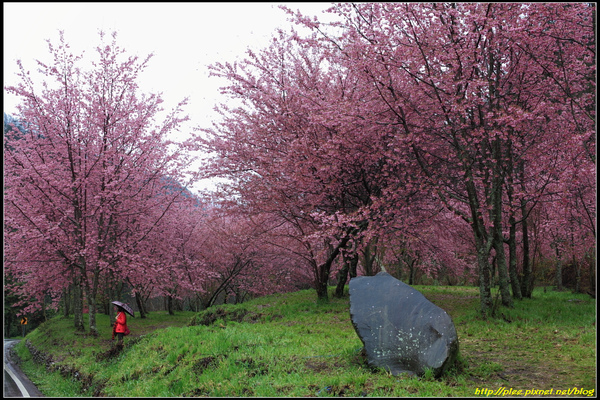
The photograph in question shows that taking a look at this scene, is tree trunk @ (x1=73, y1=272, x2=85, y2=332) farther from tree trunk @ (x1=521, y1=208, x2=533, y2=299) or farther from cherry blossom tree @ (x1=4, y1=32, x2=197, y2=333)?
tree trunk @ (x1=521, y1=208, x2=533, y2=299)

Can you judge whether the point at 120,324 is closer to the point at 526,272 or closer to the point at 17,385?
the point at 17,385

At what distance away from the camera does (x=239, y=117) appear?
15461 mm

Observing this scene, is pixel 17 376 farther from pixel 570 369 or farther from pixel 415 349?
pixel 570 369

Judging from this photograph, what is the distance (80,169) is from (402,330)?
505 inches

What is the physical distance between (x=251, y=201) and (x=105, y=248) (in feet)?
19.1

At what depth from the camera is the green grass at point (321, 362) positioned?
5336 mm

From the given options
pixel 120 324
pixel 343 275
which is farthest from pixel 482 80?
pixel 120 324

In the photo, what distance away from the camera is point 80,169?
556 inches

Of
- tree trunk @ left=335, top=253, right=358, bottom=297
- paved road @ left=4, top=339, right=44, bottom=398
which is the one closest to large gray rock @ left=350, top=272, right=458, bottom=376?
tree trunk @ left=335, top=253, right=358, bottom=297

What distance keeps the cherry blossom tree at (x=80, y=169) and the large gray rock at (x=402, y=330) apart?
34.1 feet

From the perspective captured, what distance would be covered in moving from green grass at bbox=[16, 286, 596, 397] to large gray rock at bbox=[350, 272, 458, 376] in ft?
0.71

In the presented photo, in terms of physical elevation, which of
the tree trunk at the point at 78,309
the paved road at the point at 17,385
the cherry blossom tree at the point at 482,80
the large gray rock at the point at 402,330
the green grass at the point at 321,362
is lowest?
the paved road at the point at 17,385

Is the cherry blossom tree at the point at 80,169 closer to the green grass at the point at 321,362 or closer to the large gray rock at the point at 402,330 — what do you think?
the green grass at the point at 321,362

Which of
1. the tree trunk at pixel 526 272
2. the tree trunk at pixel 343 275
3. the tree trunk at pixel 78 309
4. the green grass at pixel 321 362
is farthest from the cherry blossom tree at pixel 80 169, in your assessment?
the tree trunk at pixel 526 272
